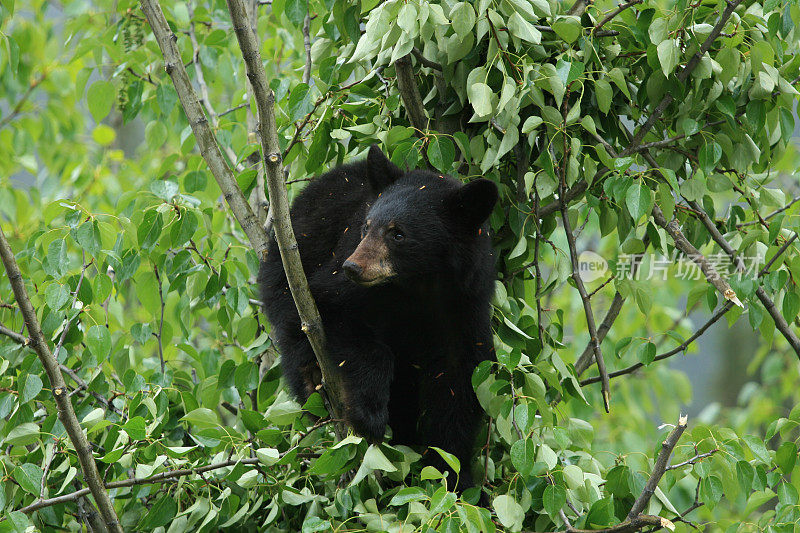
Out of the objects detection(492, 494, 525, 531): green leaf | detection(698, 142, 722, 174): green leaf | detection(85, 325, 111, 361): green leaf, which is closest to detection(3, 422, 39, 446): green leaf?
detection(85, 325, 111, 361): green leaf

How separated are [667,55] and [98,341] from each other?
2159mm

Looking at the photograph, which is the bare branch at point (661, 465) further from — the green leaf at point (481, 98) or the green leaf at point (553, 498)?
the green leaf at point (481, 98)

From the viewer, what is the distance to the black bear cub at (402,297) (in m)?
3.08

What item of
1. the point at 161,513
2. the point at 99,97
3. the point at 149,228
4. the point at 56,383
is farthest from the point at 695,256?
the point at 99,97

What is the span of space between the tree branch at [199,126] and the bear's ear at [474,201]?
77cm

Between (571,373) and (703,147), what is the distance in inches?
38.0

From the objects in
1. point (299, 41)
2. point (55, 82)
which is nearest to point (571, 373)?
point (299, 41)

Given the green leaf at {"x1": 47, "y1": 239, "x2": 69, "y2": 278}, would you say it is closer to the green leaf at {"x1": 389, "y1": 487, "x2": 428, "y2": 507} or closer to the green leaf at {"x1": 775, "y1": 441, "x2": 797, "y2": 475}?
the green leaf at {"x1": 389, "y1": 487, "x2": 428, "y2": 507}

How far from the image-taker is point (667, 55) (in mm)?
2877

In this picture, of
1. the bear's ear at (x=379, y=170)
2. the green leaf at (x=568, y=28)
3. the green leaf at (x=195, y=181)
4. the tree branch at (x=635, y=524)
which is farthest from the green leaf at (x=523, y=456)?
the green leaf at (x=195, y=181)

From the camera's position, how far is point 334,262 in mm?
3322

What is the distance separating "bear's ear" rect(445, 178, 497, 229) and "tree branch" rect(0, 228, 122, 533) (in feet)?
4.74

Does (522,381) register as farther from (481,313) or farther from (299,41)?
(299,41)

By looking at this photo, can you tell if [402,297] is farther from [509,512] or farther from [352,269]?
[509,512]
